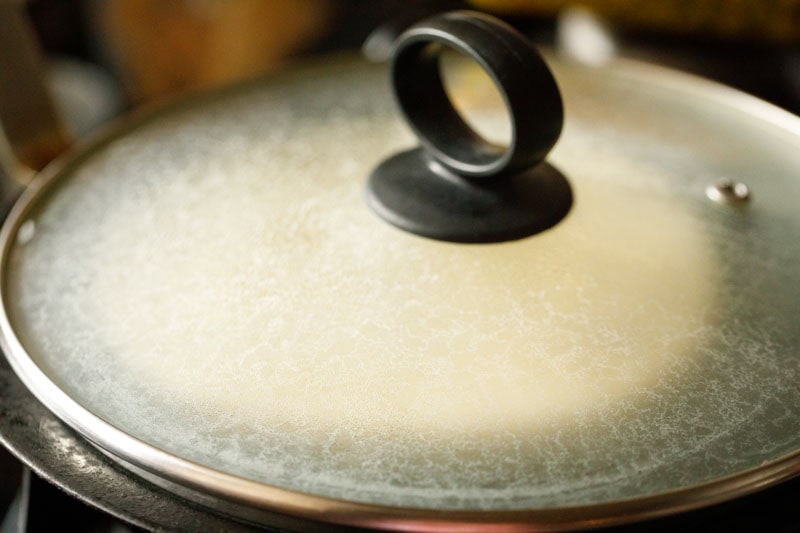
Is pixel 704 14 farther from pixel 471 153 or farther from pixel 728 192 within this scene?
pixel 471 153

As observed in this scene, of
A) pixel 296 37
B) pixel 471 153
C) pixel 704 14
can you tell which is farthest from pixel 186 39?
pixel 471 153

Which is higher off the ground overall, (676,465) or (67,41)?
(676,465)

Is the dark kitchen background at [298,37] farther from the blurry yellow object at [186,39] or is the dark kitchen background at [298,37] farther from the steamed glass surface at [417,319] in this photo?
the steamed glass surface at [417,319]

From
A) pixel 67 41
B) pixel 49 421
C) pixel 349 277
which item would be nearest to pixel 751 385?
pixel 349 277

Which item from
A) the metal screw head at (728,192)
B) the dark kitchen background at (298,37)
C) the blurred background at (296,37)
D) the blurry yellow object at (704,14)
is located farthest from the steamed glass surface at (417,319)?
the blurry yellow object at (704,14)

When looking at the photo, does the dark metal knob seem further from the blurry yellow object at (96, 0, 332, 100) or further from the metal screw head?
the blurry yellow object at (96, 0, 332, 100)

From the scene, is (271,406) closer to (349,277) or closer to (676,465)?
(349,277)
